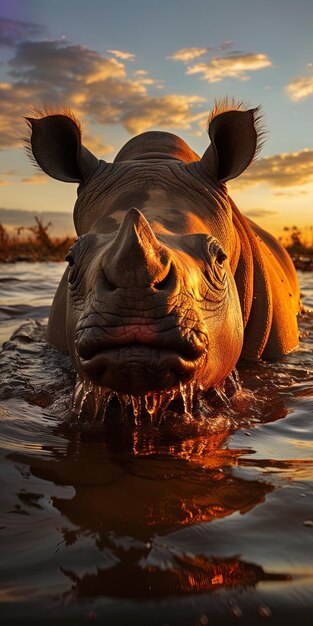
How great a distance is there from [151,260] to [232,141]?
2037mm

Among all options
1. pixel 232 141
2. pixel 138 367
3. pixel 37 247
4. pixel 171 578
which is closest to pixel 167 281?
pixel 138 367

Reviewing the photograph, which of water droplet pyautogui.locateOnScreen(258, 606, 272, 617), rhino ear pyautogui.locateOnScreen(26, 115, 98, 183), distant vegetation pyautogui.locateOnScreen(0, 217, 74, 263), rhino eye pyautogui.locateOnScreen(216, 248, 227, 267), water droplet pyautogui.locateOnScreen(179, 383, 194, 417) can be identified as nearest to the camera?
water droplet pyautogui.locateOnScreen(258, 606, 272, 617)

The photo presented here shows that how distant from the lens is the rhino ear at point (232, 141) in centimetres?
408

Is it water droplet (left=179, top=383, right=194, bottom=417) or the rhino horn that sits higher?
the rhino horn

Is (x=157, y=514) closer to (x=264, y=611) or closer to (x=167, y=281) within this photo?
(x=264, y=611)

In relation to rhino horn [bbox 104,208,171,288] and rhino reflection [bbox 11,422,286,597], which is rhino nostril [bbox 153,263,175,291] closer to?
rhino horn [bbox 104,208,171,288]

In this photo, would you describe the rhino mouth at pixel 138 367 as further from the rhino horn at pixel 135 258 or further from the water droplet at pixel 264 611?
the water droplet at pixel 264 611

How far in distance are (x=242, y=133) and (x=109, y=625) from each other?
3353 millimetres

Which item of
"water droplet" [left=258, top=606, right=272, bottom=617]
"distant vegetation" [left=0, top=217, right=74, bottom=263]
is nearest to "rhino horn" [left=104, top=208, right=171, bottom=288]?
"water droplet" [left=258, top=606, right=272, bottom=617]

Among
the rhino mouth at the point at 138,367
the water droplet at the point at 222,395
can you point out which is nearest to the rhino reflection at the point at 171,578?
the rhino mouth at the point at 138,367

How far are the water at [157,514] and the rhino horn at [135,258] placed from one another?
0.73 m

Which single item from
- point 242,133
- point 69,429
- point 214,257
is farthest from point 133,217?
point 242,133

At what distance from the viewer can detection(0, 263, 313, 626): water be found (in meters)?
1.55

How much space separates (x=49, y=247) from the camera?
1983 centimetres
